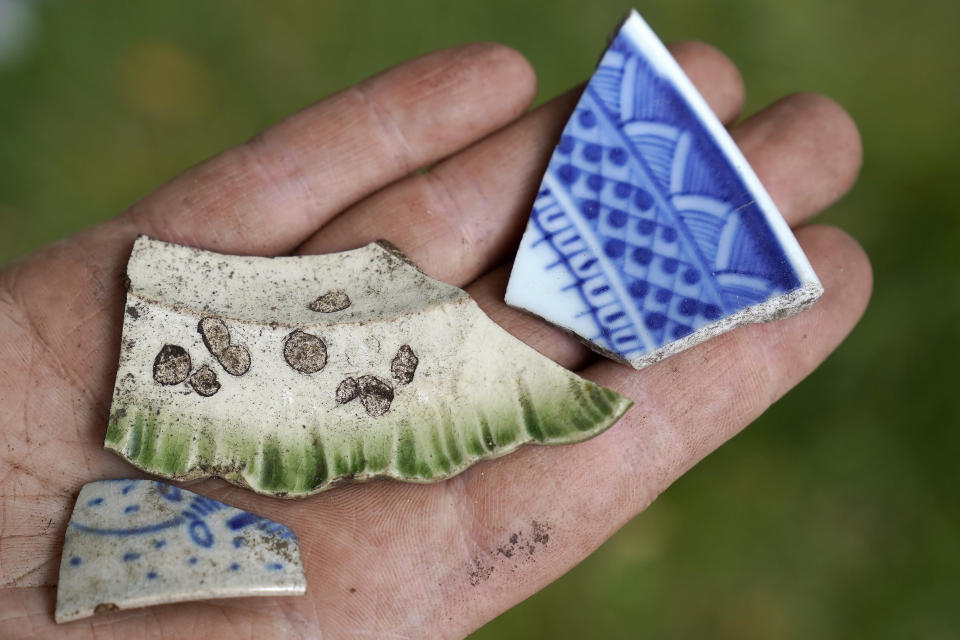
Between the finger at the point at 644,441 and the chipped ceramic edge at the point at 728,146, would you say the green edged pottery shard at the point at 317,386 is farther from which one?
the chipped ceramic edge at the point at 728,146

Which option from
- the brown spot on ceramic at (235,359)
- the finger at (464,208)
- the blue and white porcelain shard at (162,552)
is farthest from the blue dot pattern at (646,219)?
the blue and white porcelain shard at (162,552)

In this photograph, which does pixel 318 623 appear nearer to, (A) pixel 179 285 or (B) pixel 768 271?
(A) pixel 179 285

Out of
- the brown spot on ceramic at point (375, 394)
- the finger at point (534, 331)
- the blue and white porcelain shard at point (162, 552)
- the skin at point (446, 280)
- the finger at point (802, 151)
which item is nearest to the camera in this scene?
the blue and white porcelain shard at point (162, 552)

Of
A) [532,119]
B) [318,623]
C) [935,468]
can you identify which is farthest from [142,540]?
[935,468]

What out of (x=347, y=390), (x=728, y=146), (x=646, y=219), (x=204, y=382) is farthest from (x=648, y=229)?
(x=204, y=382)

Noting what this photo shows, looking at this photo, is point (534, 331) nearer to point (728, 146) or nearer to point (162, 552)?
point (728, 146)

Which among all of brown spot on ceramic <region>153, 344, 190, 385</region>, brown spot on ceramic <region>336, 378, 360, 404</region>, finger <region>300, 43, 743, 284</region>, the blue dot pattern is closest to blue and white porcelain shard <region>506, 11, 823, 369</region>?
the blue dot pattern

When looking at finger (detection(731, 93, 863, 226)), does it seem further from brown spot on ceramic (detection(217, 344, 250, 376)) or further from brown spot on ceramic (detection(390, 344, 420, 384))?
brown spot on ceramic (detection(217, 344, 250, 376))
